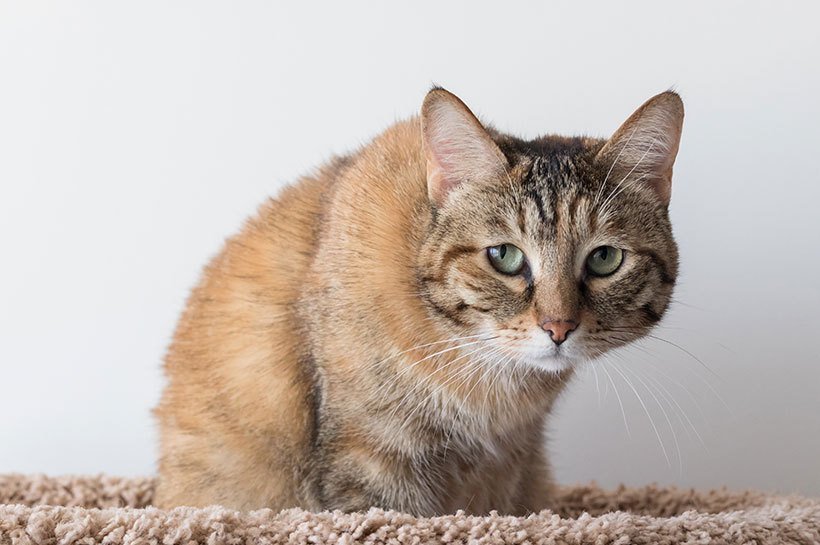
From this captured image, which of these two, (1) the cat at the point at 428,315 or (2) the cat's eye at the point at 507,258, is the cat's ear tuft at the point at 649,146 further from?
(2) the cat's eye at the point at 507,258

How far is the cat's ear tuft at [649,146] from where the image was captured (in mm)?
1458

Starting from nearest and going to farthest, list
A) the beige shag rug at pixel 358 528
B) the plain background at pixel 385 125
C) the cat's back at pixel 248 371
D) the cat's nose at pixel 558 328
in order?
the beige shag rug at pixel 358 528, the cat's nose at pixel 558 328, the cat's back at pixel 248 371, the plain background at pixel 385 125

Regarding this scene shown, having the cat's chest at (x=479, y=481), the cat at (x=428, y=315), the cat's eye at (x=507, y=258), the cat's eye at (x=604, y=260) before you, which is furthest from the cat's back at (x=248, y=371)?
the cat's eye at (x=604, y=260)

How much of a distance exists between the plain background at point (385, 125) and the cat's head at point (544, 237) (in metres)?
0.65

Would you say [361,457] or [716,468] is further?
[716,468]

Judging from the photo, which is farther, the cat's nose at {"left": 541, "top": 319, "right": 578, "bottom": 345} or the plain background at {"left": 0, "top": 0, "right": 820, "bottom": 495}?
the plain background at {"left": 0, "top": 0, "right": 820, "bottom": 495}

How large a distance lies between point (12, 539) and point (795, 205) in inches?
69.0

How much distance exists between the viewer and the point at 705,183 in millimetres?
2170

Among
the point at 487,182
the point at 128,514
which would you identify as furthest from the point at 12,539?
the point at 487,182

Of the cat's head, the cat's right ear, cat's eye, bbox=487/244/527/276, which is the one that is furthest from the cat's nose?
the cat's right ear

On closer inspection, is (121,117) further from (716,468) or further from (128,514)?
(716,468)

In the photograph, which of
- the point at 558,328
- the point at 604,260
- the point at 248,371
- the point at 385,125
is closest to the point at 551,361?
the point at 558,328

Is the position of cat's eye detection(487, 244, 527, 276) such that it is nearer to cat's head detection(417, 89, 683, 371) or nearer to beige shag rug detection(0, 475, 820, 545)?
cat's head detection(417, 89, 683, 371)

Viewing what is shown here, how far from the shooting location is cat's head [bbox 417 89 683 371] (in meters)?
1.41
